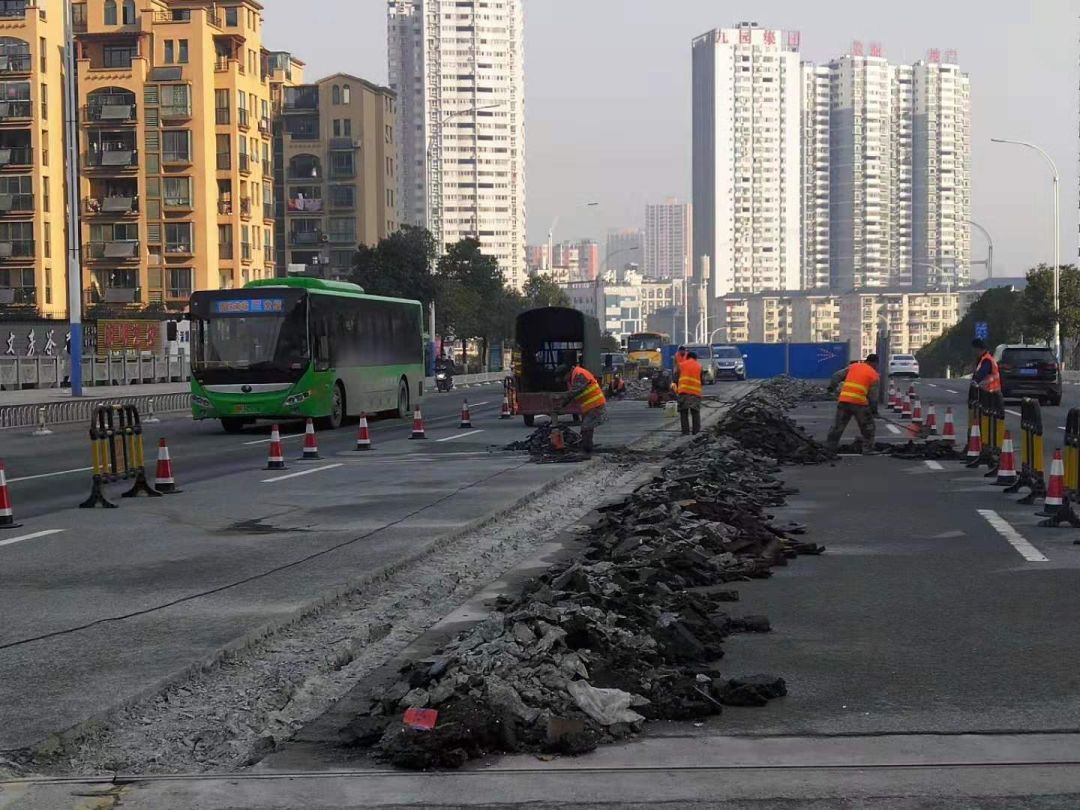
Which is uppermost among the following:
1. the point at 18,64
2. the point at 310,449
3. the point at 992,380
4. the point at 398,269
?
the point at 18,64

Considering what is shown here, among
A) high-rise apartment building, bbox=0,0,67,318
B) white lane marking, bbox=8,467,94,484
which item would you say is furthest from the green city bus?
high-rise apartment building, bbox=0,0,67,318

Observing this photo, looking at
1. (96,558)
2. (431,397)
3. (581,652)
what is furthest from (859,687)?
(431,397)

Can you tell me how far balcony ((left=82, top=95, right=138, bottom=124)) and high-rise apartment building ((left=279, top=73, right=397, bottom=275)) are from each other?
91.3 ft

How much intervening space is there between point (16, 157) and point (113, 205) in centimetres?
812

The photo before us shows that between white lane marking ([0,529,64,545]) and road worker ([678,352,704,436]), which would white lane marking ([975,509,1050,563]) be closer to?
white lane marking ([0,529,64,545])

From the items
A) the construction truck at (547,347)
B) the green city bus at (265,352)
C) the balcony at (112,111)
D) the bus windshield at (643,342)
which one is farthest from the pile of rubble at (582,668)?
the balcony at (112,111)

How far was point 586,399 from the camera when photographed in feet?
77.8

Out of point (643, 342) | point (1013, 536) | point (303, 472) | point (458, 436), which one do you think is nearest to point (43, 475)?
point (303, 472)

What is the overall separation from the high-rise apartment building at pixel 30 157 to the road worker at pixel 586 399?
65199 mm

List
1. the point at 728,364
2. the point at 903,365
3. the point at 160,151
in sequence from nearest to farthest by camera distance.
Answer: the point at 728,364, the point at 903,365, the point at 160,151

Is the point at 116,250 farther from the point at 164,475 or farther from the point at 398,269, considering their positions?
the point at 164,475

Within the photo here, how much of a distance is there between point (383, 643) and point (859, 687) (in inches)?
116

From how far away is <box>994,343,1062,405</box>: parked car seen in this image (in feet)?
136

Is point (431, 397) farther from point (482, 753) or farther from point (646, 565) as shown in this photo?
point (482, 753)
